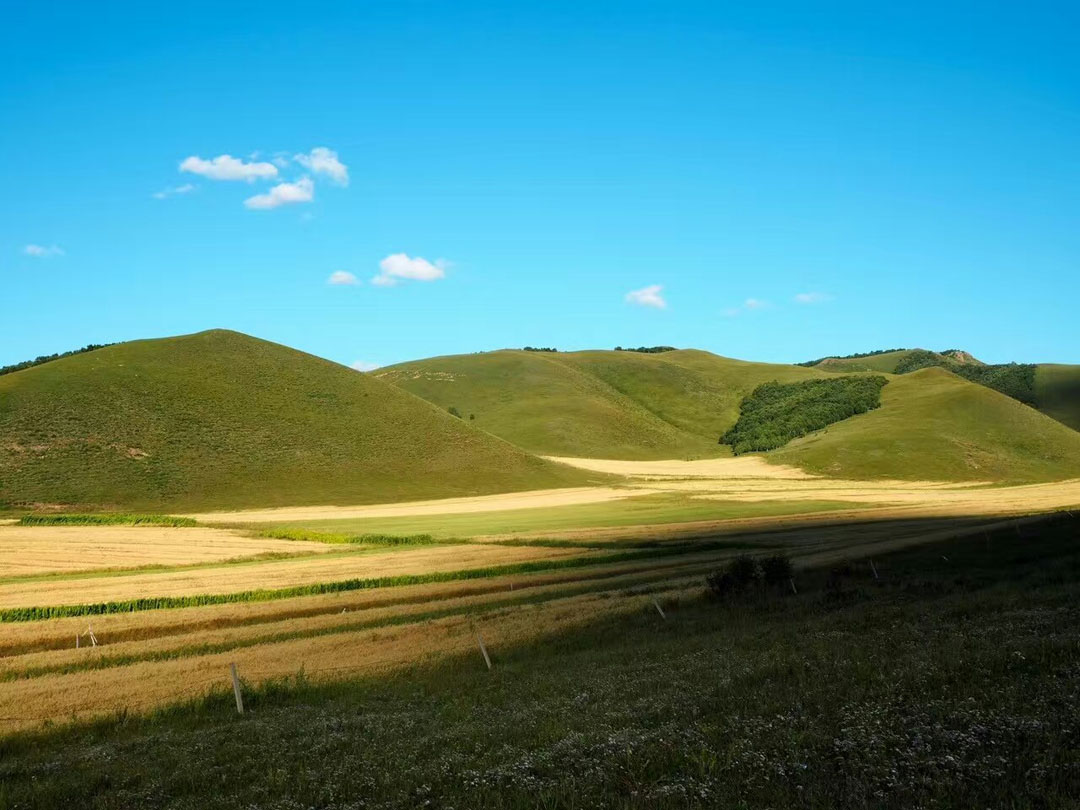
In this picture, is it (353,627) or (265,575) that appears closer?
(353,627)

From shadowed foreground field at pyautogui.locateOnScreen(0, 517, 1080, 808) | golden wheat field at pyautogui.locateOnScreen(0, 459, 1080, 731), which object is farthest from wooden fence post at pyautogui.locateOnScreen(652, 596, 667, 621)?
shadowed foreground field at pyautogui.locateOnScreen(0, 517, 1080, 808)

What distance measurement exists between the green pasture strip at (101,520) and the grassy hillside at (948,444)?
109895 millimetres

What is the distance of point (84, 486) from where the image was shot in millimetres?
108250

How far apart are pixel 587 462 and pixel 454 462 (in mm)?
47316

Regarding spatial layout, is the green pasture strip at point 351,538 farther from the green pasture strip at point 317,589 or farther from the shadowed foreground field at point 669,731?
the shadowed foreground field at point 669,731

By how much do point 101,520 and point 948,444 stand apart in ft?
476

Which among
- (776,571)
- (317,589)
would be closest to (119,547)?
(317,589)

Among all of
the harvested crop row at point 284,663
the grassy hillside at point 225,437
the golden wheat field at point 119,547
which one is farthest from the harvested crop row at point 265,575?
the grassy hillside at point 225,437

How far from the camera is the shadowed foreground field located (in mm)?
9750

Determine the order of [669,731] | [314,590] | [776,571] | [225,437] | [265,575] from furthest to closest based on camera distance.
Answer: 1. [225,437]
2. [265,575]
3. [314,590]
4. [776,571]
5. [669,731]

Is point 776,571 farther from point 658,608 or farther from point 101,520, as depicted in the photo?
point 101,520

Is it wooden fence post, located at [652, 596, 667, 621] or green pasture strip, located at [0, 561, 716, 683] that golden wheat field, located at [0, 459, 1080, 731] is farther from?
wooden fence post, located at [652, 596, 667, 621]

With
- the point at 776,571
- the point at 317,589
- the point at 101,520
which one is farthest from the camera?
the point at 101,520

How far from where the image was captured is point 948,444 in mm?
154000
